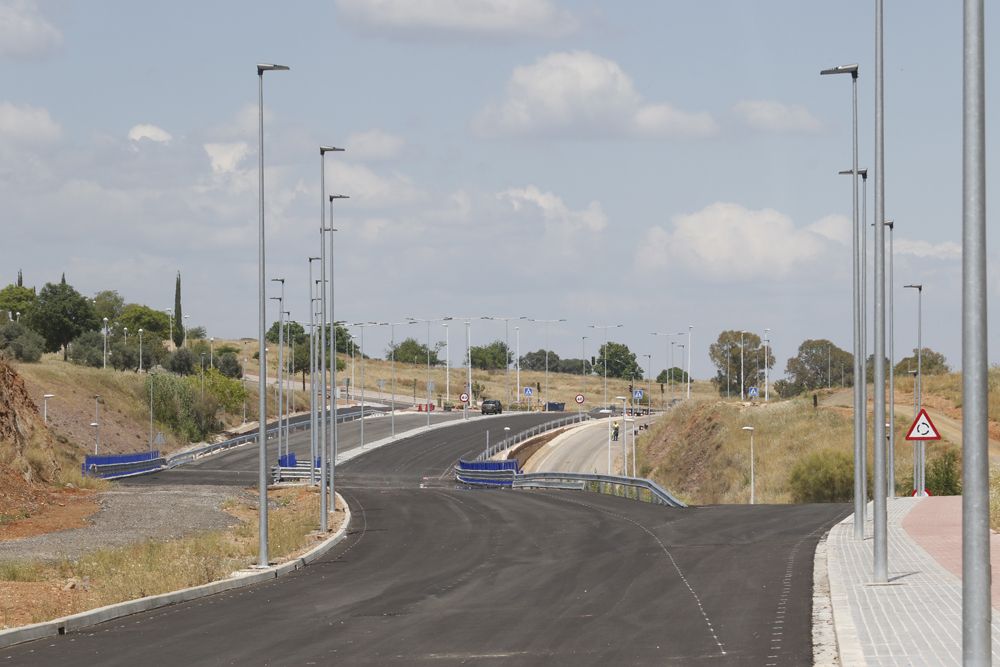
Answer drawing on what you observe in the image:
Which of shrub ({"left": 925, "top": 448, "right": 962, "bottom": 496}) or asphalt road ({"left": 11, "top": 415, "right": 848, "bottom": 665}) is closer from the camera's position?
asphalt road ({"left": 11, "top": 415, "right": 848, "bottom": 665})

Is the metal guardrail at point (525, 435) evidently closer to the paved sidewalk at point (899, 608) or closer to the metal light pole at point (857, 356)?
the metal light pole at point (857, 356)

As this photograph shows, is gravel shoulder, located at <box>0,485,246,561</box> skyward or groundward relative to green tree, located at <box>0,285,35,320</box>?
groundward

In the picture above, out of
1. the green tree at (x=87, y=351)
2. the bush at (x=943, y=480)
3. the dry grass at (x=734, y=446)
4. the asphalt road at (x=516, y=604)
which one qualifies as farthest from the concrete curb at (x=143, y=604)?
the green tree at (x=87, y=351)

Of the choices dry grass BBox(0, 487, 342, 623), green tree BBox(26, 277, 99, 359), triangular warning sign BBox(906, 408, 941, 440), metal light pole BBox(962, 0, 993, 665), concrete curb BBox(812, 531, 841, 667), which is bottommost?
dry grass BBox(0, 487, 342, 623)

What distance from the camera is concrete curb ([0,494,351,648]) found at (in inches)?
684

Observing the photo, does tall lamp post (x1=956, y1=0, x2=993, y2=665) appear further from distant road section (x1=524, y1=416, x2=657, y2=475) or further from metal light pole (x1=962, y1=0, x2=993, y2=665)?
distant road section (x1=524, y1=416, x2=657, y2=475)

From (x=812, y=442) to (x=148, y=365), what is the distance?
97.5 meters

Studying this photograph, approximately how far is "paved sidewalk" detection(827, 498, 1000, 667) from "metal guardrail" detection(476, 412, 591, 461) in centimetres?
6744

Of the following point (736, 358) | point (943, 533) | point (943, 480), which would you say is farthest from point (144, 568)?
point (736, 358)

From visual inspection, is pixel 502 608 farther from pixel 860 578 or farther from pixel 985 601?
pixel 985 601

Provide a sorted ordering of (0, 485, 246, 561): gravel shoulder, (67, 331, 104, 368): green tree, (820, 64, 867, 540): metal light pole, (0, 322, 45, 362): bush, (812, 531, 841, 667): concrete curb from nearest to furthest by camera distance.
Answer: (812, 531, 841, 667): concrete curb, (820, 64, 867, 540): metal light pole, (0, 485, 246, 561): gravel shoulder, (0, 322, 45, 362): bush, (67, 331, 104, 368): green tree

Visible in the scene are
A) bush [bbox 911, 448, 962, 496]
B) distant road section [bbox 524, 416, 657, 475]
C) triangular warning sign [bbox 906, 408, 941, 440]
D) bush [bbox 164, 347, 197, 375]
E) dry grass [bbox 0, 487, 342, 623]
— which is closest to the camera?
dry grass [bbox 0, 487, 342, 623]

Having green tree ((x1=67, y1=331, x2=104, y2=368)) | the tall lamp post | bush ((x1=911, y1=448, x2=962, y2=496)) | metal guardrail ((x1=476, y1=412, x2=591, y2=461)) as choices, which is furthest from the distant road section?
the tall lamp post

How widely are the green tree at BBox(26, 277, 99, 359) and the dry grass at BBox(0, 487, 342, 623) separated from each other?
123m
